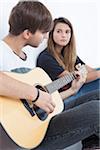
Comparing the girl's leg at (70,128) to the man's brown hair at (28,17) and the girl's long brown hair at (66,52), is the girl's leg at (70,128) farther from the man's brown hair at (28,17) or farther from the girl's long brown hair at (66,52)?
the girl's long brown hair at (66,52)

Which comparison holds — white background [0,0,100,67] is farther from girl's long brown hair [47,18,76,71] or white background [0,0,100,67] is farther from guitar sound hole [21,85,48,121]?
guitar sound hole [21,85,48,121]

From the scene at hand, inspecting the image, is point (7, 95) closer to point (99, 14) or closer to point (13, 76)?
point (13, 76)

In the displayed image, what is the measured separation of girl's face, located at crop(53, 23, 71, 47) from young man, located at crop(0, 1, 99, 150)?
371 millimetres

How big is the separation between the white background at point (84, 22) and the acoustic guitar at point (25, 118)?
490mm

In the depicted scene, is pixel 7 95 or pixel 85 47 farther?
pixel 85 47

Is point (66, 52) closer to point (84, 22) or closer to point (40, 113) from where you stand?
point (84, 22)

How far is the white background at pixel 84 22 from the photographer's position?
61.6 inches

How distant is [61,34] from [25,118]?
686 millimetres

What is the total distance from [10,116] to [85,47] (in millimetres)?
953

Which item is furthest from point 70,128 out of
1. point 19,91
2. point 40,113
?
point 19,91

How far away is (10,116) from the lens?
2.93 ft

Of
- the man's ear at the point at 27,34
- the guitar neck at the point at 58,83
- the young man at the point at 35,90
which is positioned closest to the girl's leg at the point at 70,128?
the young man at the point at 35,90

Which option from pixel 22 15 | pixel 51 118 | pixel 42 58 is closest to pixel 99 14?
pixel 42 58

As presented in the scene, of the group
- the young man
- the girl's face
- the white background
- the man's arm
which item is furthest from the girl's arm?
the man's arm
